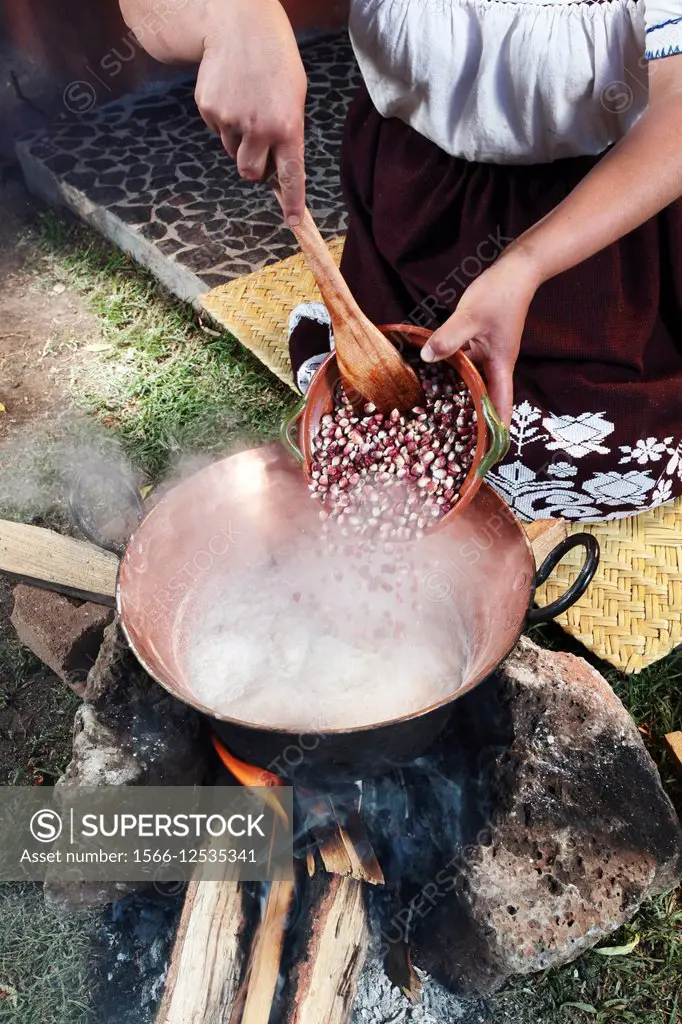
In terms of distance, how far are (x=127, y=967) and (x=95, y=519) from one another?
1.01m

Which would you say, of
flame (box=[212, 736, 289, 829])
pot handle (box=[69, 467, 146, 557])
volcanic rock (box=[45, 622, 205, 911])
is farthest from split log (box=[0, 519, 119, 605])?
flame (box=[212, 736, 289, 829])

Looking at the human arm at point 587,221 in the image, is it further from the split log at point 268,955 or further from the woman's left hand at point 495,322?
the split log at point 268,955

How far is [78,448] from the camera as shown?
271cm

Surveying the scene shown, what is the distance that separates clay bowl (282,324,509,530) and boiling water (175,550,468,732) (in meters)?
0.22

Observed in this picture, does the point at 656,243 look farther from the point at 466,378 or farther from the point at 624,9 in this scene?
the point at 466,378

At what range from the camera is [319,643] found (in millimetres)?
1678

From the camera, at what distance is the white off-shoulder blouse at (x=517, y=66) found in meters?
1.69

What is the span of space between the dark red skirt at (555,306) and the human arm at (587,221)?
264 millimetres

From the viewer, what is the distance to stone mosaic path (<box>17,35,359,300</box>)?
324 centimetres

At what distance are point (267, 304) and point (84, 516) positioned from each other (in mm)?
1139

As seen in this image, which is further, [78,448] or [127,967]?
[78,448]

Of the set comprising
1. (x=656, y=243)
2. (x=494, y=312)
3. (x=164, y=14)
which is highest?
(x=164, y=14)

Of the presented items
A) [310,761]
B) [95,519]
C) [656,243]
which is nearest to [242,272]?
[95,519]

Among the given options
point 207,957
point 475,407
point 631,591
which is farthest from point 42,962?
point 631,591
